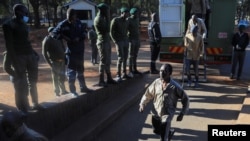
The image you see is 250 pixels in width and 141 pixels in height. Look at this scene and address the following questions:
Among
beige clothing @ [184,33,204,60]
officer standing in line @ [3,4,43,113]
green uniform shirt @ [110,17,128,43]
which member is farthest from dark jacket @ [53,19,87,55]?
beige clothing @ [184,33,204,60]

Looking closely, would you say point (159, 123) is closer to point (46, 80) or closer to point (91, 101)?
point (91, 101)

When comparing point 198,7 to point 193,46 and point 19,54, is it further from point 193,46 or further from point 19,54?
point 19,54

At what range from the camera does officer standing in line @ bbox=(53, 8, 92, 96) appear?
6.27 metres

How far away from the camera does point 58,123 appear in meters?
5.87

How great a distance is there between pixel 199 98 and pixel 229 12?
3349 millimetres

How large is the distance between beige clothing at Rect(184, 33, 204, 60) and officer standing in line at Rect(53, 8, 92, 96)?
3.64 m

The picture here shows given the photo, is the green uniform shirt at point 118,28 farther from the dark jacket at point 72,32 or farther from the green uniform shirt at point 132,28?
the dark jacket at point 72,32

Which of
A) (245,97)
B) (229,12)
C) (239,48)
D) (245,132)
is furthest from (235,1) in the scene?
(245,132)

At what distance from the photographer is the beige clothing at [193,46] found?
915cm

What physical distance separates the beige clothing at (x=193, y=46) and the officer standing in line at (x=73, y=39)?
364 cm

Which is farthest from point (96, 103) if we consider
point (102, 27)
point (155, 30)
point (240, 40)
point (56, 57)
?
point (240, 40)

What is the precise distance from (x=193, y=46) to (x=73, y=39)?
3944 mm

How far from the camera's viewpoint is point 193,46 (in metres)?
9.17

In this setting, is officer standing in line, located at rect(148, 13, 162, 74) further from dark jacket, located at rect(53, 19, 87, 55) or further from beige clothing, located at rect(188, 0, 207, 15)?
dark jacket, located at rect(53, 19, 87, 55)
